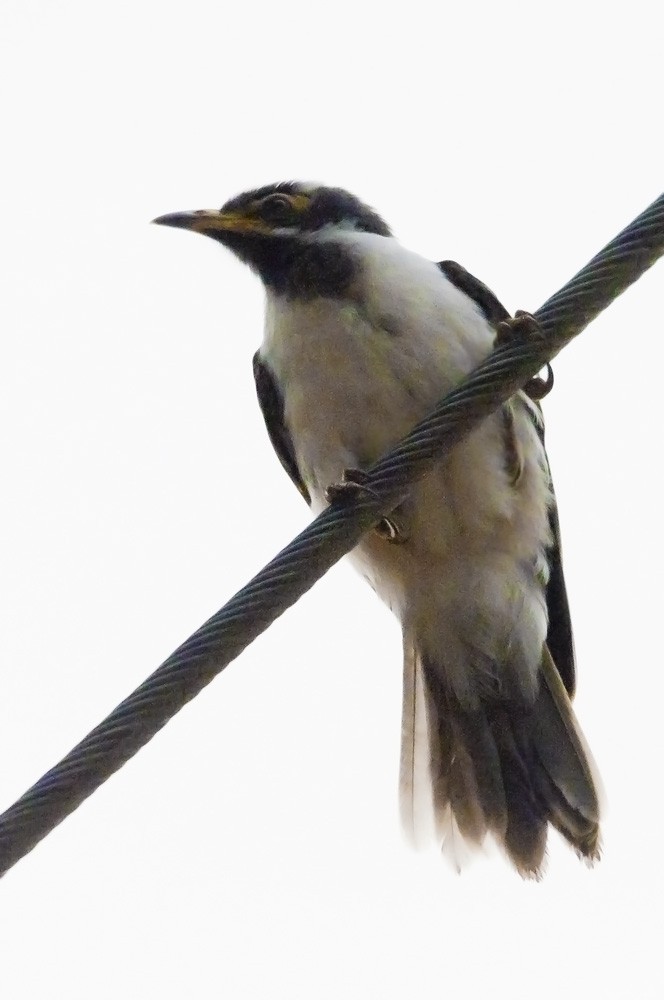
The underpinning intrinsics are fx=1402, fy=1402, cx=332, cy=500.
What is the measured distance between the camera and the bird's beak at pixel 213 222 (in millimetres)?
5793

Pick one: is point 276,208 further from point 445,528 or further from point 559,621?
point 559,621

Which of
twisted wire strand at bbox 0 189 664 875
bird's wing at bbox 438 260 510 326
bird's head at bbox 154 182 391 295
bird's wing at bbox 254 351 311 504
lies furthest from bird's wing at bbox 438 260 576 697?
twisted wire strand at bbox 0 189 664 875

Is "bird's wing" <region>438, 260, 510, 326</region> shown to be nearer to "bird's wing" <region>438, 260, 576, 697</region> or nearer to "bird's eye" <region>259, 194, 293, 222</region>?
"bird's wing" <region>438, 260, 576, 697</region>

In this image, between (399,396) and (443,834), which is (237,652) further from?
(443,834)

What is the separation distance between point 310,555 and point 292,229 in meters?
2.32

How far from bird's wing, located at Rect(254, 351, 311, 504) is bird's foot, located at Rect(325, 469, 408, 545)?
573 mm

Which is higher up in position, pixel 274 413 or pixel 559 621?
pixel 274 413

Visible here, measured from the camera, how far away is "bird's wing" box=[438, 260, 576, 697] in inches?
213

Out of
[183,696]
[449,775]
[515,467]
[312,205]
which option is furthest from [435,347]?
[183,696]

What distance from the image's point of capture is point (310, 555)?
372 cm

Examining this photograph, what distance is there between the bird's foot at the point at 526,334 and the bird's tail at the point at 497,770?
43.4 inches

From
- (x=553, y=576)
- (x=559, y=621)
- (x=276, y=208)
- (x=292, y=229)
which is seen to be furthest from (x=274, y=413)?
(x=559, y=621)

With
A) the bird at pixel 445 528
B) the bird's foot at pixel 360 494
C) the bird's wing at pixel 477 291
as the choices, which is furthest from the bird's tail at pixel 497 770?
the bird's wing at pixel 477 291

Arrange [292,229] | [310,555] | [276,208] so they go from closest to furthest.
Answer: [310,555]
[292,229]
[276,208]
